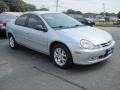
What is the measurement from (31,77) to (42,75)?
0.94 ft

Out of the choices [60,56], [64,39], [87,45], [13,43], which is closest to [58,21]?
[64,39]

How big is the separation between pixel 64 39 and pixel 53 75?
3.19ft

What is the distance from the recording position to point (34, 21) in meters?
6.18

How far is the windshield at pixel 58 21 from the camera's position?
5.64 m

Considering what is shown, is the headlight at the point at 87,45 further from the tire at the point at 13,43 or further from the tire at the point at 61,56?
the tire at the point at 13,43

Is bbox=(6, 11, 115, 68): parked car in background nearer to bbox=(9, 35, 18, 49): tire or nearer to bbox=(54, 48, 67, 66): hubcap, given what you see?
bbox=(54, 48, 67, 66): hubcap

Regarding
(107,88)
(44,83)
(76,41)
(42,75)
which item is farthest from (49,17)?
(107,88)

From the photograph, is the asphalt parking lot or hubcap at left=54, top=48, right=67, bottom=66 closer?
the asphalt parking lot

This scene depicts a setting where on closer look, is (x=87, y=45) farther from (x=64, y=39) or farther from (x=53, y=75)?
(x=53, y=75)

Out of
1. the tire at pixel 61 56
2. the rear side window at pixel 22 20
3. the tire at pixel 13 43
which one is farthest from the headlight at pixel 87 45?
the tire at pixel 13 43

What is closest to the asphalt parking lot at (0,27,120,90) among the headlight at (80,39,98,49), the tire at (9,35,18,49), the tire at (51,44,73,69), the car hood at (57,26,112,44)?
the tire at (51,44,73,69)

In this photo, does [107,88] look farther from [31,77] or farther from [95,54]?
[31,77]

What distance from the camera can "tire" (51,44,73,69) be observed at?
193 inches

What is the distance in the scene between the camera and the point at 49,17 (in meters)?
5.98
